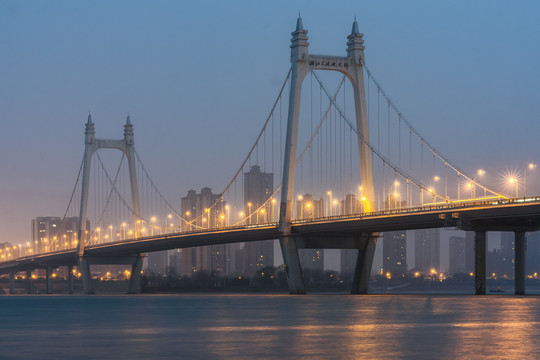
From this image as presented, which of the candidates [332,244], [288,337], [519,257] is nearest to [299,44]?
[332,244]

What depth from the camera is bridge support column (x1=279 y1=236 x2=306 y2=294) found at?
277 feet

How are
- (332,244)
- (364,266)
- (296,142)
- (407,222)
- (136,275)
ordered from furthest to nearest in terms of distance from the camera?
(136,275)
(364,266)
(332,244)
(296,142)
(407,222)

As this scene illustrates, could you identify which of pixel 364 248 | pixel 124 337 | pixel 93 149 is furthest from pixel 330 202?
pixel 124 337

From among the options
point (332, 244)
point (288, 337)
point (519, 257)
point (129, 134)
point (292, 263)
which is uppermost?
point (129, 134)

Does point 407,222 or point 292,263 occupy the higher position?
point 407,222

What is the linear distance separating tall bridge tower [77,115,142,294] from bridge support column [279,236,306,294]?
4542 cm

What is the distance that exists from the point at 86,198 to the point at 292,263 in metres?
55.4

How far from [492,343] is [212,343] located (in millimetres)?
7658

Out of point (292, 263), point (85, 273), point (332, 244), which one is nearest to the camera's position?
point (292, 263)

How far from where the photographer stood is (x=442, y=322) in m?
39.3

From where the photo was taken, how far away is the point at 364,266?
8725 centimetres

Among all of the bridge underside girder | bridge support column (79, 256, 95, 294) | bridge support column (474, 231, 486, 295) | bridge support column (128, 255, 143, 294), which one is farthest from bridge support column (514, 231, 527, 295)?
bridge support column (79, 256, 95, 294)

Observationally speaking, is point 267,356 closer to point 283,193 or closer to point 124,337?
point 124,337

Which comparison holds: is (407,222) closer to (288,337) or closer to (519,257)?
(519,257)
